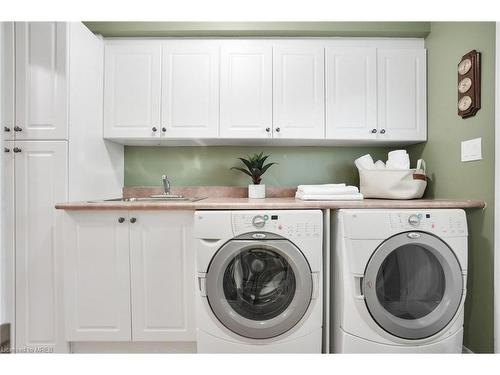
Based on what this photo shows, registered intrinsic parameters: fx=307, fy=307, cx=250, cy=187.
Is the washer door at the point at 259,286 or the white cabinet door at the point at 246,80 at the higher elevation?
the white cabinet door at the point at 246,80

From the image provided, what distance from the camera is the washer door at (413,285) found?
64.2 inches

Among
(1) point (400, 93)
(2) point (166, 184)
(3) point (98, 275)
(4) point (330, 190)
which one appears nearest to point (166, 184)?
(2) point (166, 184)

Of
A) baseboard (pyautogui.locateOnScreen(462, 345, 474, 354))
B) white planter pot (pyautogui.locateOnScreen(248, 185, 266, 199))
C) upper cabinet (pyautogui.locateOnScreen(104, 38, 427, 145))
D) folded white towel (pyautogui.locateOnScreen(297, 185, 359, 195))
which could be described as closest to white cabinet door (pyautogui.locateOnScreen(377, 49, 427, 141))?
upper cabinet (pyautogui.locateOnScreen(104, 38, 427, 145))

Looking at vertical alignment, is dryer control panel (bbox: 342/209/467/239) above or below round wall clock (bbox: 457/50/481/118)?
below

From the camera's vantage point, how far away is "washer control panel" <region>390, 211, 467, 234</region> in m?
1.64

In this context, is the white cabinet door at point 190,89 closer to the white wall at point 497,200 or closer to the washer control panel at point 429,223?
the washer control panel at point 429,223

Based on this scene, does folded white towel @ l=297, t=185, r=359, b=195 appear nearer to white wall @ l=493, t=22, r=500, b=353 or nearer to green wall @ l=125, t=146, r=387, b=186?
green wall @ l=125, t=146, r=387, b=186

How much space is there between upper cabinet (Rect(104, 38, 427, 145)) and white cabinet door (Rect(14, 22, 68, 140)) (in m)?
0.38

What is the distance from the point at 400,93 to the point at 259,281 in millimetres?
1681

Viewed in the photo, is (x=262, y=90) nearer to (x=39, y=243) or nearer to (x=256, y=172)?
(x=256, y=172)

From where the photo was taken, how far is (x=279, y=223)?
5.46 feet

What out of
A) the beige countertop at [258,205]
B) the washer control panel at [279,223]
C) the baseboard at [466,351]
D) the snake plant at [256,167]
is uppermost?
the snake plant at [256,167]

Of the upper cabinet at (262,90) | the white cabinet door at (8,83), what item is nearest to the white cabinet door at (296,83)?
the upper cabinet at (262,90)

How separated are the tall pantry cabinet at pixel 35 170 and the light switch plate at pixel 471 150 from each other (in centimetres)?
238
